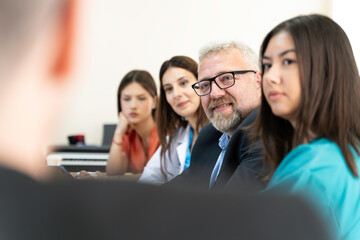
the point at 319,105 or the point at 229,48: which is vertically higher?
the point at 229,48

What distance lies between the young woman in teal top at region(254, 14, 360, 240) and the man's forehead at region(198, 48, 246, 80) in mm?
1020

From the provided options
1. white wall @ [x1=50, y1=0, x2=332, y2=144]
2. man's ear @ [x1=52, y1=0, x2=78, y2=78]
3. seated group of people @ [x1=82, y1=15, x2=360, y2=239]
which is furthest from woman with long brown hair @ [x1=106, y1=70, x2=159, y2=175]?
man's ear @ [x1=52, y1=0, x2=78, y2=78]

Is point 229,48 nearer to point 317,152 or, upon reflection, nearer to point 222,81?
point 222,81

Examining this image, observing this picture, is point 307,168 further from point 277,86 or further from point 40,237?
point 40,237

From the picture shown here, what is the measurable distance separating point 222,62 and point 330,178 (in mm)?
1263

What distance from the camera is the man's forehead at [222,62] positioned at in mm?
1756

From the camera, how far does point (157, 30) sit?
4.84 meters

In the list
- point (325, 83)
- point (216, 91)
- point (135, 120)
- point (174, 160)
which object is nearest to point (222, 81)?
point (216, 91)

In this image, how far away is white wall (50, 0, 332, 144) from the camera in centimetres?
476

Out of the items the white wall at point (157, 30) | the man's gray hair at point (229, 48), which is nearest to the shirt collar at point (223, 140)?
the man's gray hair at point (229, 48)

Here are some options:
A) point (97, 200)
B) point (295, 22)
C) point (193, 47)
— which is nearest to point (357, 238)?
point (295, 22)

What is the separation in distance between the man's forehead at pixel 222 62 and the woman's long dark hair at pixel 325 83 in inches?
40.2

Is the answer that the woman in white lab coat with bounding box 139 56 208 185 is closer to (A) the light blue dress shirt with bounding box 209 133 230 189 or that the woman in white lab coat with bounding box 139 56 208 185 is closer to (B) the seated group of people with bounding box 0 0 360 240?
(A) the light blue dress shirt with bounding box 209 133 230 189

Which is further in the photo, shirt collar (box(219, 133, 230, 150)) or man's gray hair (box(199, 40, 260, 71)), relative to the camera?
man's gray hair (box(199, 40, 260, 71))
